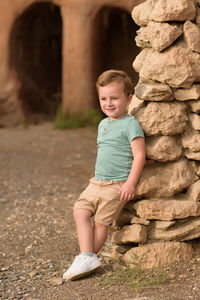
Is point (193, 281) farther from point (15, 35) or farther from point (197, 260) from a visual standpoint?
point (15, 35)

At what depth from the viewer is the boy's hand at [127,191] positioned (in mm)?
3113

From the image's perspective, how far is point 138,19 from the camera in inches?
133

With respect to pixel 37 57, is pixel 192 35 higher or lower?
higher

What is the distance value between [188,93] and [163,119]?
0.71 ft

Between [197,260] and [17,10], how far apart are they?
6724mm

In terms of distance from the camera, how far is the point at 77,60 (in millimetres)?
8633

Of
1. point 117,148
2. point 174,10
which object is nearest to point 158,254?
point 117,148

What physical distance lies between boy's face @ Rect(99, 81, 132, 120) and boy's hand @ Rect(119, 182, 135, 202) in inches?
16.9

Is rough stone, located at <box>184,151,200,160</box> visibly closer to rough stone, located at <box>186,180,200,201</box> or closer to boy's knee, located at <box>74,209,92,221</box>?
rough stone, located at <box>186,180,200,201</box>

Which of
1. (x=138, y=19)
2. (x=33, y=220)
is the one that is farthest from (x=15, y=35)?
(x=138, y=19)

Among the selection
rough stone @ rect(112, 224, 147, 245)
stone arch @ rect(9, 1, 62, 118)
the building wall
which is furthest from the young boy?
stone arch @ rect(9, 1, 62, 118)

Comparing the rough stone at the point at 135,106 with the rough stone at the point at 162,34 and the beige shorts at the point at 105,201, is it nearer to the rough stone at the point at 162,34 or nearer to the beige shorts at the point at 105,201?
the rough stone at the point at 162,34

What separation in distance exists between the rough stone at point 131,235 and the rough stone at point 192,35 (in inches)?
44.1

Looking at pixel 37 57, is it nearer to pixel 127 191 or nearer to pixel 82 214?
pixel 82 214
